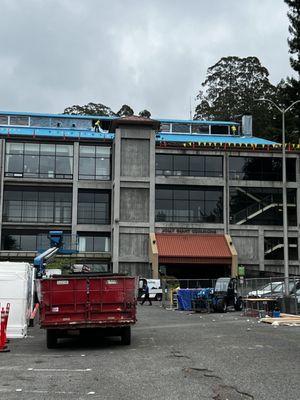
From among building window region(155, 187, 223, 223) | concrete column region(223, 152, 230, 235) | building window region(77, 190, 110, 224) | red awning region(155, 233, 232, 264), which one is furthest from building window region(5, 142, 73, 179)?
concrete column region(223, 152, 230, 235)

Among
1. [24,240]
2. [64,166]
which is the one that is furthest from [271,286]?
[24,240]

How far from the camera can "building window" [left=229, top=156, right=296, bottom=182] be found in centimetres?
5397

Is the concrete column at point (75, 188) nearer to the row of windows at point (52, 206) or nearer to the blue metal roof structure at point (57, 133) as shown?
the row of windows at point (52, 206)

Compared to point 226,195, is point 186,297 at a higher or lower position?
lower

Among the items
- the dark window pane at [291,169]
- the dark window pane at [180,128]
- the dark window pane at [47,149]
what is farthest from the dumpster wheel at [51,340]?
the dark window pane at [180,128]

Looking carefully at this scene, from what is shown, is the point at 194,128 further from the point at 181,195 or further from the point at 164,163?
the point at 181,195

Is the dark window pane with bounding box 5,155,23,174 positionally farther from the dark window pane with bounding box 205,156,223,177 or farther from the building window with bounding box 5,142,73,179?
the dark window pane with bounding box 205,156,223,177

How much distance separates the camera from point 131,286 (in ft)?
49.5

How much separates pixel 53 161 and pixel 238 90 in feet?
134

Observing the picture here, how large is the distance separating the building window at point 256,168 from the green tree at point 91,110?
133 feet

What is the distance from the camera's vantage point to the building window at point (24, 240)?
5344cm

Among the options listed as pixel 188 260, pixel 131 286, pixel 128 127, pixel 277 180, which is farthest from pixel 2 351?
pixel 277 180

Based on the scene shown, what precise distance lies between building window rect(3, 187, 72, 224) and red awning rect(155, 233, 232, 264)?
9666 mm

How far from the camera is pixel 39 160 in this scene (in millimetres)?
54344
